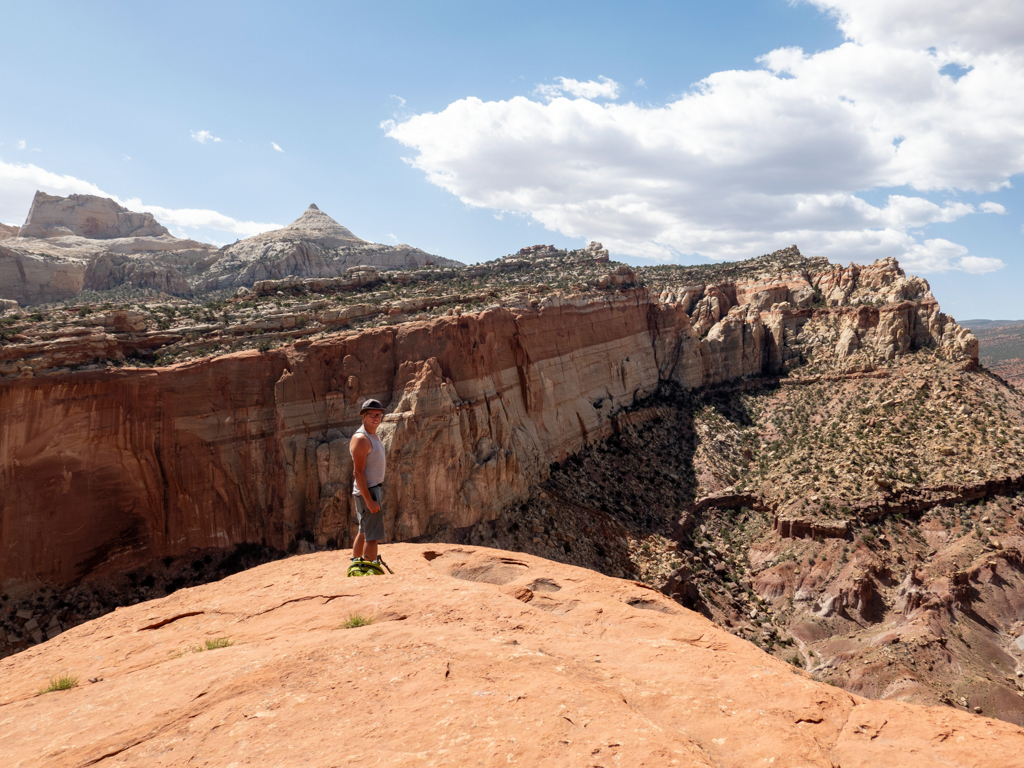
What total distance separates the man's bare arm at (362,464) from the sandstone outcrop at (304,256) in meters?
79.4

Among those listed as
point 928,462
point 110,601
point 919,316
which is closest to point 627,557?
point 928,462

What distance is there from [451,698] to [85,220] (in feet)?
540

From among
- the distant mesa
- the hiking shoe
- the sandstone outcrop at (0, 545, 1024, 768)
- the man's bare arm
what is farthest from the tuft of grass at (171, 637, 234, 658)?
the distant mesa

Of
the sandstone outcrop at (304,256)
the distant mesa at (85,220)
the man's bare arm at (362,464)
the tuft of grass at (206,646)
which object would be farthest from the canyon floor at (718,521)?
the distant mesa at (85,220)

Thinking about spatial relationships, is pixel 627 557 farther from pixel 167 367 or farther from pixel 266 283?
pixel 266 283

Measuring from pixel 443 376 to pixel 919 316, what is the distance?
159 feet

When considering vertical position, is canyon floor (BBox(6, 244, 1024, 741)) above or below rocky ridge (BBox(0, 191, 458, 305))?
below

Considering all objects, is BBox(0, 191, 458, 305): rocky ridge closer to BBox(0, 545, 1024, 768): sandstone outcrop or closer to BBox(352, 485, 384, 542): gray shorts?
BBox(352, 485, 384, 542): gray shorts

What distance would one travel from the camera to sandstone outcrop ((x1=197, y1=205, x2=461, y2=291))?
324 ft

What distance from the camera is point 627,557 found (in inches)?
1286

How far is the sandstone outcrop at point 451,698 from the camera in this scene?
4719 millimetres

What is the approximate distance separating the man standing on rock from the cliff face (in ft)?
59.4

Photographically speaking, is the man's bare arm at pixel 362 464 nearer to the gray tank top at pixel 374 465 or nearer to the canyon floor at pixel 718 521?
the gray tank top at pixel 374 465

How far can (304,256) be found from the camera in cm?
10481
